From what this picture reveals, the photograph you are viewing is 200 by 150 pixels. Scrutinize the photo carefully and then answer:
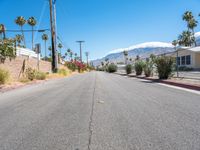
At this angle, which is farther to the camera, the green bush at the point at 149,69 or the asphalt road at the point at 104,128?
the green bush at the point at 149,69

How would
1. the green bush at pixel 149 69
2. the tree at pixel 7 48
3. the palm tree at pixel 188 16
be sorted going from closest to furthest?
the tree at pixel 7 48
the green bush at pixel 149 69
the palm tree at pixel 188 16

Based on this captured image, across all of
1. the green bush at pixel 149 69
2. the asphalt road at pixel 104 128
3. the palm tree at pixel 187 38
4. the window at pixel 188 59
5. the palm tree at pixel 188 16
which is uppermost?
the palm tree at pixel 188 16

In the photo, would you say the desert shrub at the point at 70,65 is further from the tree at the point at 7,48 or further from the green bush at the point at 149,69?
the tree at the point at 7,48

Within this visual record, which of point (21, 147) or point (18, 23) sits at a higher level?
point (18, 23)

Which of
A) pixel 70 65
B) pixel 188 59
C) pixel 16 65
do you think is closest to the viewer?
pixel 16 65

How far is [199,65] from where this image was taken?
46.7m

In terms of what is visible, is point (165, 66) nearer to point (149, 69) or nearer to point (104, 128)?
point (149, 69)

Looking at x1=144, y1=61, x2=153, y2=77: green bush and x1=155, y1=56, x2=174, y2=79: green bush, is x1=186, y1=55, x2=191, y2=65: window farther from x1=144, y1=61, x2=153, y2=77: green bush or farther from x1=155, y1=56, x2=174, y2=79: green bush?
x1=155, y1=56, x2=174, y2=79: green bush

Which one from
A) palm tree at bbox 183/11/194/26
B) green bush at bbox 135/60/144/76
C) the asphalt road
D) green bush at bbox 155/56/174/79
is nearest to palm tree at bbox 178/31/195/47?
palm tree at bbox 183/11/194/26

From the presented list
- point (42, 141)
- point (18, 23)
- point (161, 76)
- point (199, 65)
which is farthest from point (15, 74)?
point (18, 23)

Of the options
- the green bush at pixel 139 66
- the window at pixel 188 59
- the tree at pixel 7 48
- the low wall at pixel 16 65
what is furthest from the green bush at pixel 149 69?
the window at pixel 188 59

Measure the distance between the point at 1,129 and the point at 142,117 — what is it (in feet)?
11.0

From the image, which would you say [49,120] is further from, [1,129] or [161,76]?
[161,76]

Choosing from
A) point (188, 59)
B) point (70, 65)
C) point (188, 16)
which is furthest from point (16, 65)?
point (188, 16)
